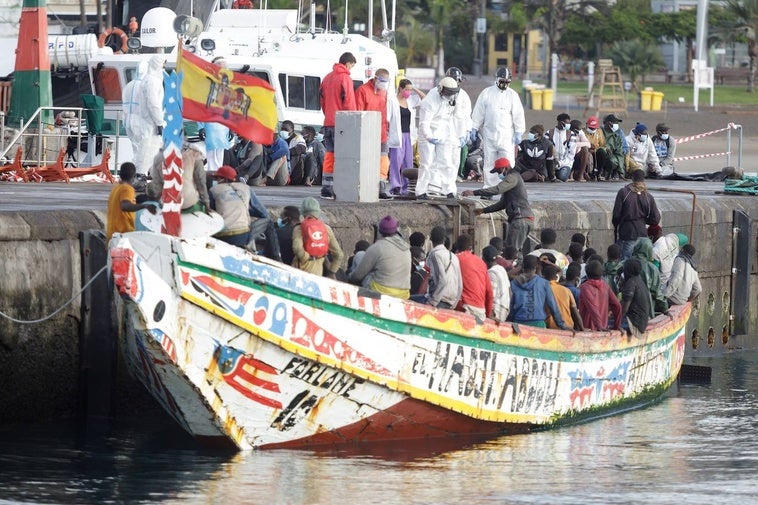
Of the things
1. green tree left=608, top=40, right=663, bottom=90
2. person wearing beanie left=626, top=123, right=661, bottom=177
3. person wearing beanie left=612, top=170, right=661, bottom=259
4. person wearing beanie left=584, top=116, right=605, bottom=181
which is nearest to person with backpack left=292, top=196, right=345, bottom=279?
person wearing beanie left=612, top=170, right=661, bottom=259

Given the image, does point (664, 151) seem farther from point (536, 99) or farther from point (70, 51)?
point (536, 99)

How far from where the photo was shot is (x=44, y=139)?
22281mm

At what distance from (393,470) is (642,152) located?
15.2 m

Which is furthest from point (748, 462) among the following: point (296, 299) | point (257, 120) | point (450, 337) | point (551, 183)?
point (551, 183)

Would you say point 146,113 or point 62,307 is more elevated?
point 146,113

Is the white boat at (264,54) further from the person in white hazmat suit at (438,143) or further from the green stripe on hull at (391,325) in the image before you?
the green stripe on hull at (391,325)

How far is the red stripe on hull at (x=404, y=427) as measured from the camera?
13.3 metres

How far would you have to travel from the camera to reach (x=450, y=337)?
1346 centimetres

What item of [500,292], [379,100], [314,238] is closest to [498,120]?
[379,100]

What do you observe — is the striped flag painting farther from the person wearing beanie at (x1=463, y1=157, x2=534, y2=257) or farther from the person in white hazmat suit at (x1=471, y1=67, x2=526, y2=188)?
the person in white hazmat suit at (x1=471, y1=67, x2=526, y2=188)

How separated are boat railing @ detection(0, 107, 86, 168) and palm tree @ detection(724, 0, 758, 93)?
40.6 m

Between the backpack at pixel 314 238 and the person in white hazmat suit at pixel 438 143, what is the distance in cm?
427

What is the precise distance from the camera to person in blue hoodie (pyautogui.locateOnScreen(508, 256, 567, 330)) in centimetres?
1472

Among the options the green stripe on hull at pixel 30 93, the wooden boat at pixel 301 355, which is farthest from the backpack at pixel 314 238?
the green stripe on hull at pixel 30 93
